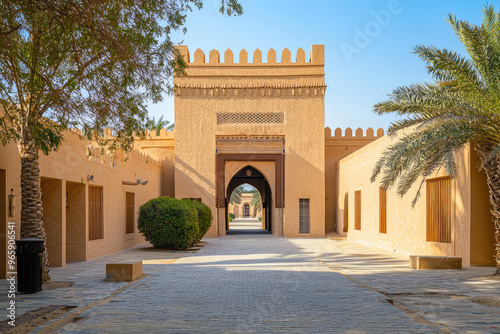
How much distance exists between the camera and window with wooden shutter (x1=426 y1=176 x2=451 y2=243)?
40.4ft

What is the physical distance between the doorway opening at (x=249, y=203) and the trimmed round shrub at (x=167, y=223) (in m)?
10.9

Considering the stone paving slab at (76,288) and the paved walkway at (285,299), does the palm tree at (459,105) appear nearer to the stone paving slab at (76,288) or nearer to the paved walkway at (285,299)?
the paved walkway at (285,299)

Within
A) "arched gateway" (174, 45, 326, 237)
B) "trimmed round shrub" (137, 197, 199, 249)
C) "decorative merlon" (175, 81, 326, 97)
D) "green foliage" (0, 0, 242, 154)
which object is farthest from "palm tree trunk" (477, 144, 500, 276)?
"decorative merlon" (175, 81, 326, 97)

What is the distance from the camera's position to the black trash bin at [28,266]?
752 cm

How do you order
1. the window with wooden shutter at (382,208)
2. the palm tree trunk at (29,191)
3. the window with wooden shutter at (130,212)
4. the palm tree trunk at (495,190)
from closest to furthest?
the palm tree trunk at (29,191) → the palm tree trunk at (495,190) → the window with wooden shutter at (382,208) → the window with wooden shutter at (130,212)

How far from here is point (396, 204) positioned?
15.4m

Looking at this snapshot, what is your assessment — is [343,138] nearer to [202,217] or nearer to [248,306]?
[202,217]

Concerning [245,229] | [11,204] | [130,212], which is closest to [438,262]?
[11,204]

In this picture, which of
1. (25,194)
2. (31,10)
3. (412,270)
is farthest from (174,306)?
(412,270)

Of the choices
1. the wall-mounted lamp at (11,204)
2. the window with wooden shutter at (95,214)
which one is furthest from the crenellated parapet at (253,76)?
the wall-mounted lamp at (11,204)

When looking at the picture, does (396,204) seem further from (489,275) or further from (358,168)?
(489,275)

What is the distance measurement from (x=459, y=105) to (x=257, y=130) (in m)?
14.2

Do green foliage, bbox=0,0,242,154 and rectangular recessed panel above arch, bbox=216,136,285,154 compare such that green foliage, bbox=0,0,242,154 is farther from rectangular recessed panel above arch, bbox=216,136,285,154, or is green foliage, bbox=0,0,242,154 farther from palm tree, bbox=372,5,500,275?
rectangular recessed panel above arch, bbox=216,136,285,154

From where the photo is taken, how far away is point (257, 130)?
23.0 m
